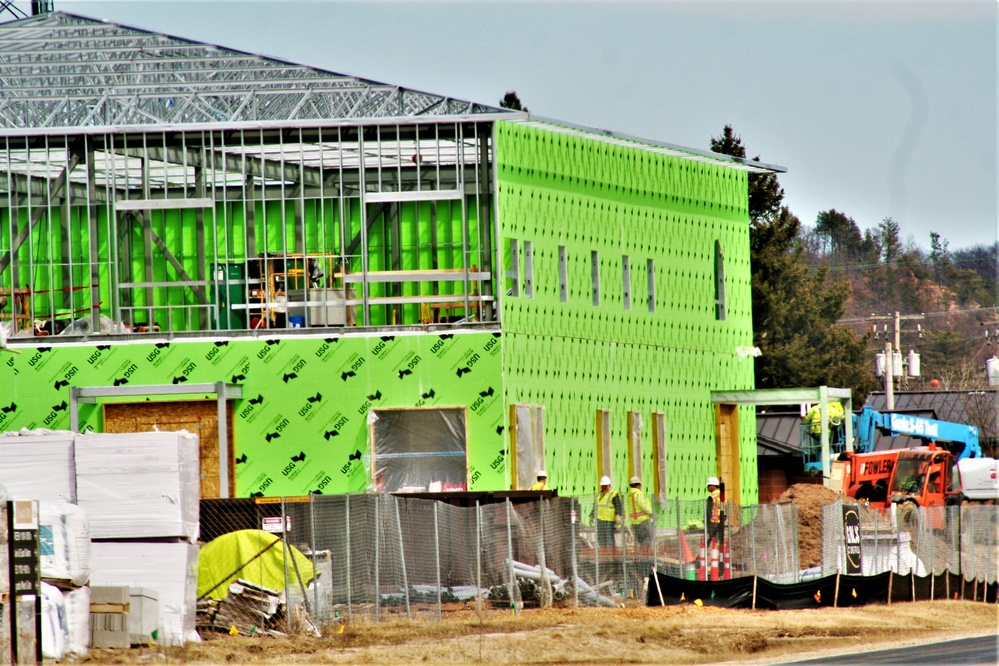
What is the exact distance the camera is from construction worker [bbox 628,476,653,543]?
91.9 ft

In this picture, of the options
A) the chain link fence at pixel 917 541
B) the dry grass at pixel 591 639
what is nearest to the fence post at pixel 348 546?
the dry grass at pixel 591 639

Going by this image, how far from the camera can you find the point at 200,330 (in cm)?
3566

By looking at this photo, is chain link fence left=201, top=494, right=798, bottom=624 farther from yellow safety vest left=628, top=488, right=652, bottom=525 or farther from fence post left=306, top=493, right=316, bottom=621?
yellow safety vest left=628, top=488, right=652, bottom=525

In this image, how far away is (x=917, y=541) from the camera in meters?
31.7

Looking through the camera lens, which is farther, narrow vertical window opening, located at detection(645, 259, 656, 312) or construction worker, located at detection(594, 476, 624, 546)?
narrow vertical window opening, located at detection(645, 259, 656, 312)

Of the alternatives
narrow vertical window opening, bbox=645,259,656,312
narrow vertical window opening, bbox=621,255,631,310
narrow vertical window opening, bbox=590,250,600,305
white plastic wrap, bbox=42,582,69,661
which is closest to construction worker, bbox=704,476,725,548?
narrow vertical window opening, bbox=590,250,600,305

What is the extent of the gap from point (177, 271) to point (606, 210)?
Answer: 30.7ft

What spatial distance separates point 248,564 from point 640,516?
23.9ft

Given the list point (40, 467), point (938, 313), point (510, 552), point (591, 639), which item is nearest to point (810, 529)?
point (510, 552)

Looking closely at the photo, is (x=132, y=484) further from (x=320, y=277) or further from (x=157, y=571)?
(x=320, y=277)

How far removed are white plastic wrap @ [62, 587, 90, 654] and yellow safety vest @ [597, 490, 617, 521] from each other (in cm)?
981

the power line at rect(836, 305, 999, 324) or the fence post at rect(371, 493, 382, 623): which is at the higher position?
the power line at rect(836, 305, 999, 324)

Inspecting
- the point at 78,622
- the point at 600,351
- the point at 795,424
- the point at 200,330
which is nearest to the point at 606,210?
the point at 600,351

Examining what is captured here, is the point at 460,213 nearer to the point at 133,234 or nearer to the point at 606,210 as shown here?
the point at 606,210
